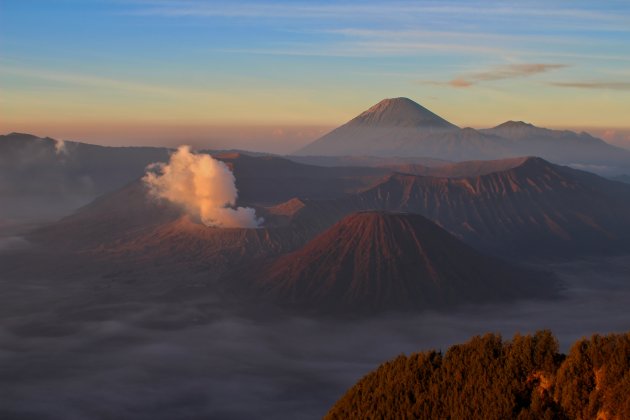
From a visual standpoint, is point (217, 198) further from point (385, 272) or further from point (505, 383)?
point (505, 383)

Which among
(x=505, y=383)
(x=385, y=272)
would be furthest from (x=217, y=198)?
(x=505, y=383)

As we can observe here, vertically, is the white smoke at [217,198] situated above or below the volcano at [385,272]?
above

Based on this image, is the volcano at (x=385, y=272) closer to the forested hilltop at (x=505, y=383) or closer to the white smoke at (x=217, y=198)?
the white smoke at (x=217, y=198)

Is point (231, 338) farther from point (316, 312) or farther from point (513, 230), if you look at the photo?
point (513, 230)

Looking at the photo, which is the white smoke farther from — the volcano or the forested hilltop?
the forested hilltop

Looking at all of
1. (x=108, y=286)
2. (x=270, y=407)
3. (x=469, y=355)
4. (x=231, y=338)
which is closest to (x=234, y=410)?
(x=270, y=407)

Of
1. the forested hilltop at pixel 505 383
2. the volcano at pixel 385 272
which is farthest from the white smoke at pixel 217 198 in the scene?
the forested hilltop at pixel 505 383

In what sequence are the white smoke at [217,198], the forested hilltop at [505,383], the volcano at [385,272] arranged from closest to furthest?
the forested hilltop at [505,383] → the volcano at [385,272] → the white smoke at [217,198]

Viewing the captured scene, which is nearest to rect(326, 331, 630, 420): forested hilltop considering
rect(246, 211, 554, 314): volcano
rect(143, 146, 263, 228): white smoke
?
rect(246, 211, 554, 314): volcano
